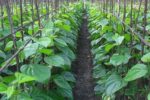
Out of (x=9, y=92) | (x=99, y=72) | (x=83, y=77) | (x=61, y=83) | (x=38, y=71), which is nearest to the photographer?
(x=9, y=92)

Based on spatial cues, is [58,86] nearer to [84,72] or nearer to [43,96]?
[43,96]

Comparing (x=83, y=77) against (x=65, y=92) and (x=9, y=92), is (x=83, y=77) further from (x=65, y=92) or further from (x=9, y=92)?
(x=9, y=92)

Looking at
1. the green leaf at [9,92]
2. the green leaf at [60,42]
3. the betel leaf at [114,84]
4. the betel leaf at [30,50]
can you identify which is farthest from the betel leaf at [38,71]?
the green leaf at [60,42]

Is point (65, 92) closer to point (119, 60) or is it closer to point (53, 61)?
point (53, 61)

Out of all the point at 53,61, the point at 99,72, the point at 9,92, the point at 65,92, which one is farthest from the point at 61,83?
the point at 9,92

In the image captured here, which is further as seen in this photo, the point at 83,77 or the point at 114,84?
the point at 83,77

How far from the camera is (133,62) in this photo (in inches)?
96.3

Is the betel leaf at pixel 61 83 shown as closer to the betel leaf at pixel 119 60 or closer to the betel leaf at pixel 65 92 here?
the betel leaf at pixel 65 92

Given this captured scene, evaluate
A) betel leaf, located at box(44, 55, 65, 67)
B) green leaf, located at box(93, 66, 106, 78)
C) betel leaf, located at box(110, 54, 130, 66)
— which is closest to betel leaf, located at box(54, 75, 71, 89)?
betel leaf, located at box(44, 55, 65, 67)

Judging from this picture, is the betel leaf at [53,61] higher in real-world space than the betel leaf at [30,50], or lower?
lower

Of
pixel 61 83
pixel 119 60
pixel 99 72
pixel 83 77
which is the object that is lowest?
pixel 83 77

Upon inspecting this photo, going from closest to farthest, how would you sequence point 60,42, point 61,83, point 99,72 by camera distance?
1. point 61,83
2. point 60,42
3. point 99,72

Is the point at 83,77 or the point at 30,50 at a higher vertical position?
the point at 30,50

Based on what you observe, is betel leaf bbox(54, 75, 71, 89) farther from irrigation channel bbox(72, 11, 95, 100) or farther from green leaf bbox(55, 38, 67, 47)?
irrigation channel bbox(72, 11, 95, 100)
